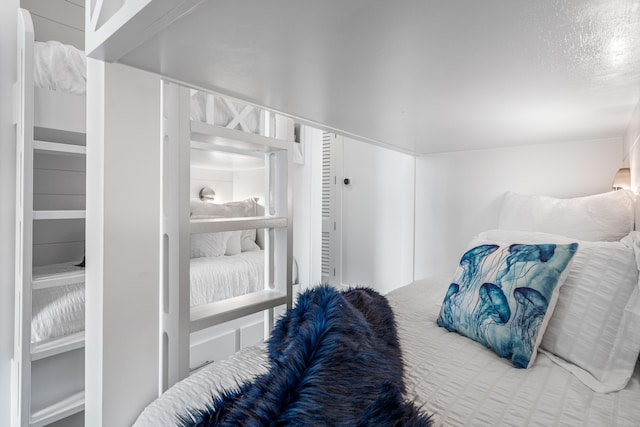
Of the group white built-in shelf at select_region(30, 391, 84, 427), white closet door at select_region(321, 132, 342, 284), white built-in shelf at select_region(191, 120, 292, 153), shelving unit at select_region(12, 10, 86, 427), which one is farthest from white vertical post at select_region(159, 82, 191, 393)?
white closet door at select_region(321, 132, 342, 284)

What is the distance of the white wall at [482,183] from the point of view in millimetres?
1512

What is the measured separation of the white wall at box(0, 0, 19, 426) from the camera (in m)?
1.42

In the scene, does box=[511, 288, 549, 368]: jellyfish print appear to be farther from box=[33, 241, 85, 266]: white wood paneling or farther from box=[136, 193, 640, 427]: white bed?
box=[33, 241, 85, 266]: white wood paneling

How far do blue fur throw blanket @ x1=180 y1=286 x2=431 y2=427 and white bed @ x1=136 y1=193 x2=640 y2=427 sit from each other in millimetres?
105

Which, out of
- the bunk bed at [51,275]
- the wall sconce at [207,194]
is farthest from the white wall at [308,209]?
the bunk bed at [51,275]

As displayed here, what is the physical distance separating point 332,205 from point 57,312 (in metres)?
2.22

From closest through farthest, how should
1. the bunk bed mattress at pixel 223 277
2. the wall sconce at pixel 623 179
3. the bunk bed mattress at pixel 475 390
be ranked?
the bunk bed mattress at pixel 475 390 < the wall sconce at pixel 623 179 < the bunk bed mattress at pixel 223 277

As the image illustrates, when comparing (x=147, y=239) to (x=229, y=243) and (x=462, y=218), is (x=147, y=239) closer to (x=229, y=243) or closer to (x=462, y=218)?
(x=229, y=243)

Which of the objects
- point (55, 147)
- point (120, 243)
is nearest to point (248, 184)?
point (55, 147)

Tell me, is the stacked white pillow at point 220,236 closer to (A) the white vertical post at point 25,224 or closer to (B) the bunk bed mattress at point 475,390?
(A) the white vertical post at point 25,224

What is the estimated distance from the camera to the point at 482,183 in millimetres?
1840

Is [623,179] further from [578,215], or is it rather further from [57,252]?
[57,252]

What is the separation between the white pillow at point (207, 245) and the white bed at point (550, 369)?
1426 mm

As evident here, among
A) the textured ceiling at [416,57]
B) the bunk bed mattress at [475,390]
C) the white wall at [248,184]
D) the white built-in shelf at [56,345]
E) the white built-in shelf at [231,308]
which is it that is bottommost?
Result: the white built-in shelf at [56,345]
